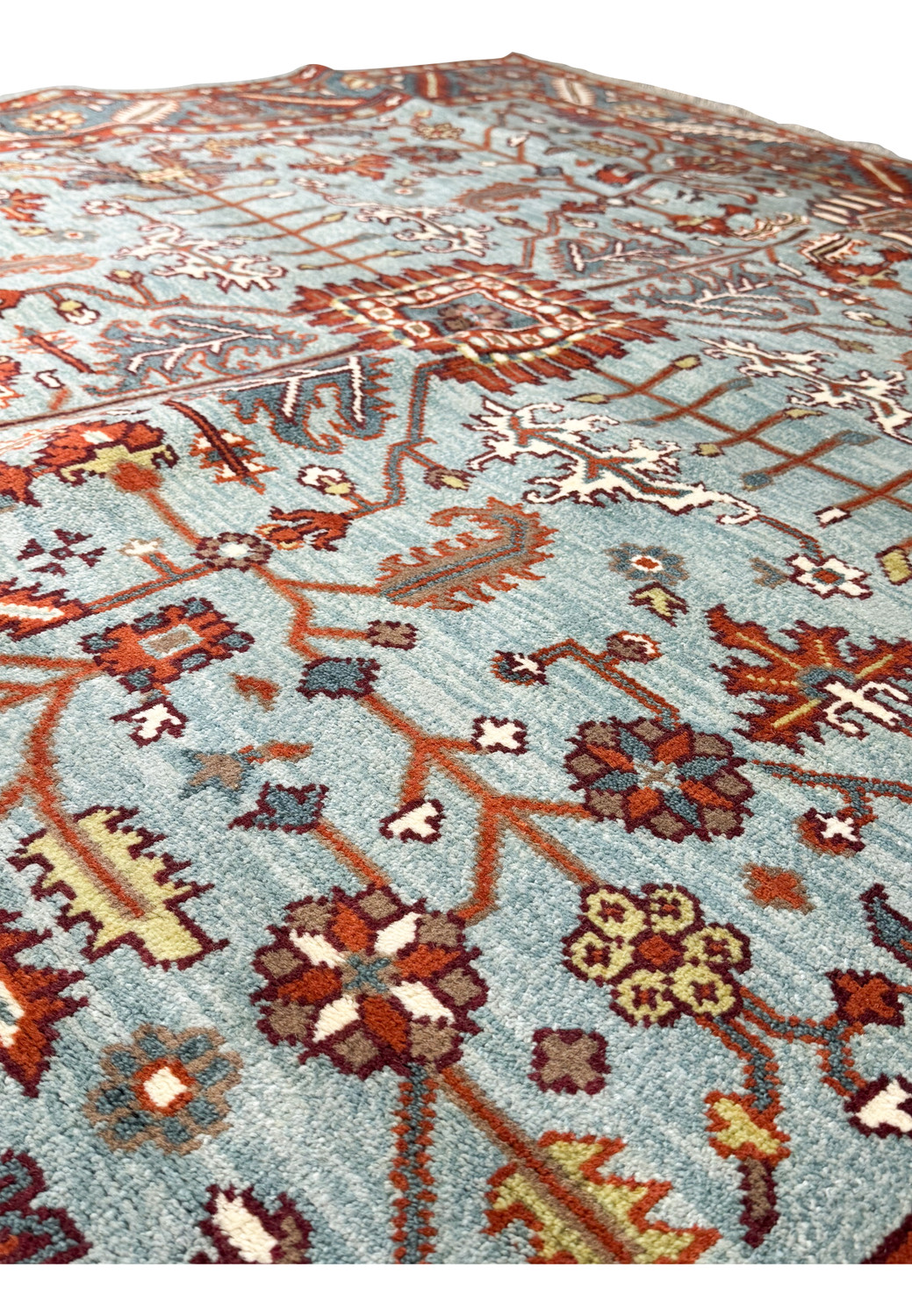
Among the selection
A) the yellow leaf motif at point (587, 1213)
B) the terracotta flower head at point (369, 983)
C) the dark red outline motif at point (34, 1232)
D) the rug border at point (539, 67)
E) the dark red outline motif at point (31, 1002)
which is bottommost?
the dark red outline motif at point (34, 1232)

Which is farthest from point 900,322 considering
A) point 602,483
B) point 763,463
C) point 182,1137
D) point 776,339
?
point 182,1137

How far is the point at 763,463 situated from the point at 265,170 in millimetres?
2170

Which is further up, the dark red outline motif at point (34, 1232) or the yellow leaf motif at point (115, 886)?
the yellow leaf motif at point (115, 886)

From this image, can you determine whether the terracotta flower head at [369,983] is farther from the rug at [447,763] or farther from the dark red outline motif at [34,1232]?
the dark red outline motif at [34,1232]

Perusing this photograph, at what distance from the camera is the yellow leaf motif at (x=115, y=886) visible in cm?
109

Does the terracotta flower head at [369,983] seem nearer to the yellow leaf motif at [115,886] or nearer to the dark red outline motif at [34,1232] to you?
the yellow leaf motif at [115,886]

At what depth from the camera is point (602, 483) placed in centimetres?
189

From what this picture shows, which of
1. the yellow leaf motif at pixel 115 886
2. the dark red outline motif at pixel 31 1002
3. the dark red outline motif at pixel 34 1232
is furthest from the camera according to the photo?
the yellow leaf motif at pixel 115 886

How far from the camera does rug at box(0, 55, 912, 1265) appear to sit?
0.93 metres

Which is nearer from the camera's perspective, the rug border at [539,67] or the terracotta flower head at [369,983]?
Answer: the terracotta flower head at [369,983]

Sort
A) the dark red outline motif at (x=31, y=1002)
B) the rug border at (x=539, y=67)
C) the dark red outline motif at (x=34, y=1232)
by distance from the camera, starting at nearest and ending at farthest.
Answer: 1. the dark red outline motif at (x=34, y=1232)
2. the dark red outline motif at (x=31, y=1002)
3. the rug border at (x=539, y=67)

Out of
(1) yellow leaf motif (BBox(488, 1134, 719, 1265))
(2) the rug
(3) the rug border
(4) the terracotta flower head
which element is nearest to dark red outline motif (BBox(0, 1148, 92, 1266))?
(2) the rug

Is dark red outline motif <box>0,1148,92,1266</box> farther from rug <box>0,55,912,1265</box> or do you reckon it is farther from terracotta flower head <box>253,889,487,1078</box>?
terracotta flower head <box>253,889,487,1078</box>

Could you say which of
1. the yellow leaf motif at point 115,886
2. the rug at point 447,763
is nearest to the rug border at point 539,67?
the rug at point 447,763
